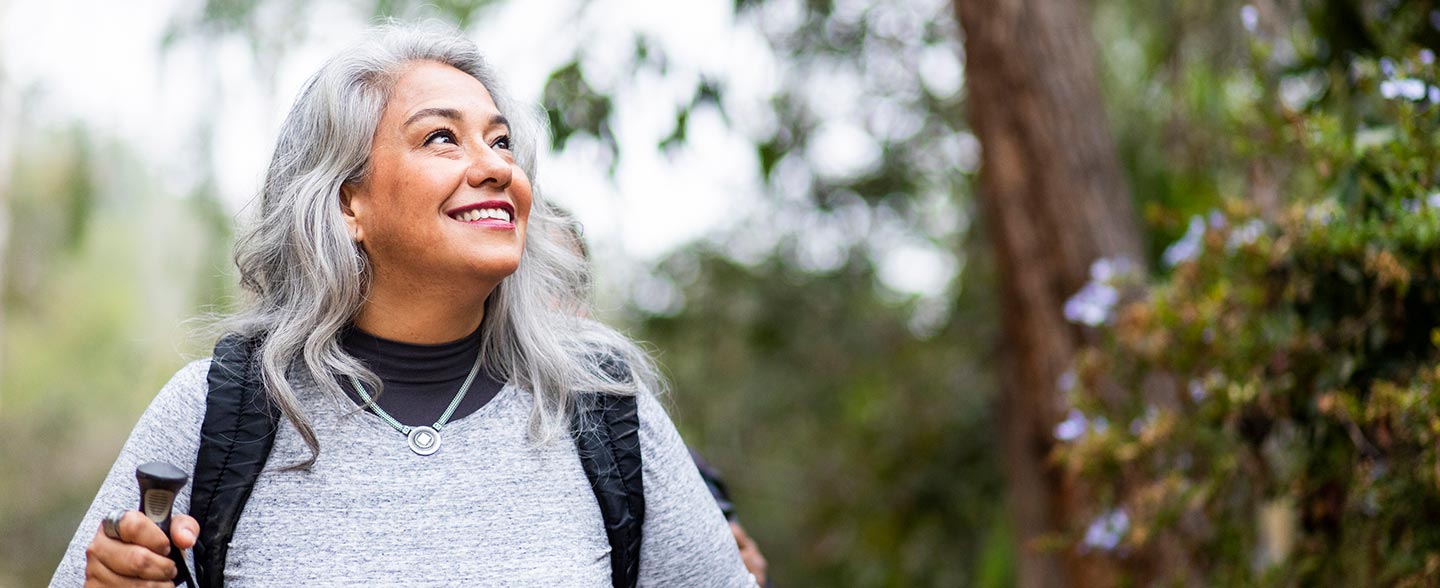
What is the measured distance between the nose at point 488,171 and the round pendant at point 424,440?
0.35 metres

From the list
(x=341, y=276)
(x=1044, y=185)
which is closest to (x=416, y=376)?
(x=341, y=276)

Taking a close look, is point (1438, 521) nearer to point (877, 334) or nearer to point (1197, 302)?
point (1197, 302)

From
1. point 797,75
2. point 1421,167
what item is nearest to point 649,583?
point 1421,167

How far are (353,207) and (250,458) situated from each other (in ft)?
1.30

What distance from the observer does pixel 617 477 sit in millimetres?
1807

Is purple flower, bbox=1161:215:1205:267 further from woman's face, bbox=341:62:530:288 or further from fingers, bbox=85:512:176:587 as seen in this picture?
fingers, bbox=85:512:176:587

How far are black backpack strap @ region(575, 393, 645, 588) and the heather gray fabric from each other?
0.02m

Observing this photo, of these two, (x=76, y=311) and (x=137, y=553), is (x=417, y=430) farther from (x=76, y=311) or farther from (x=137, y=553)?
(x=76, y=311)

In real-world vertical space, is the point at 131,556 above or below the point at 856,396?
below

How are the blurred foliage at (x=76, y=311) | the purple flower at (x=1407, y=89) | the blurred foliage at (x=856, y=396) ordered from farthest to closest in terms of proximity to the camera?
the blurred foliage at (x=76, y=311)
the blurred foliage at (x=856, y=396)
the purple flower at (x=1407, y=89)

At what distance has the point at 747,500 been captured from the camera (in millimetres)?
8289

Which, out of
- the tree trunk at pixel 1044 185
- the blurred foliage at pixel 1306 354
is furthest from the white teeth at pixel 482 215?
the tree trunk at pixel 1044 185

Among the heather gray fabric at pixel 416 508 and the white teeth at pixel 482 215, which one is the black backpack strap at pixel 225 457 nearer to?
the heather gray fabric at pixel 416 508

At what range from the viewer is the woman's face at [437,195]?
5.75ft
